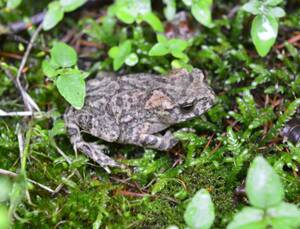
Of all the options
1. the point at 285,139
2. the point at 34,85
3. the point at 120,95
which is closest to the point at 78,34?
the point at 34,85

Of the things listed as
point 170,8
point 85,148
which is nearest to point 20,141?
point 85,148

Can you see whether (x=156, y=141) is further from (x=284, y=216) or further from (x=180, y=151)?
(x=284, y=216)

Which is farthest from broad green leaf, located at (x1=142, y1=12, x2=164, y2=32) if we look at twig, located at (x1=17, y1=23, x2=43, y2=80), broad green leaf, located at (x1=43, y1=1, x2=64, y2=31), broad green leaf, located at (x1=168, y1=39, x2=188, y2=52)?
twig, located at (x1=17, y1=23, x2=43, y2=80)

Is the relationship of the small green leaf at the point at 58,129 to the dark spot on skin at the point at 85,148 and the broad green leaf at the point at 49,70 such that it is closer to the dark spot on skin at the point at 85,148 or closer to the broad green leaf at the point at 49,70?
the dark spot on skin at the point at 85,148

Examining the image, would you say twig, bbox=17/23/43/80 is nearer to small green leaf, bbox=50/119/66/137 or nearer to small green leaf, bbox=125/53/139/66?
small green leaf, bbox=50/119/66/137

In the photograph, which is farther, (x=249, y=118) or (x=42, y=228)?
(x=249, y=118)

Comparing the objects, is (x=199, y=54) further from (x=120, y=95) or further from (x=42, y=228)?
(x=42, y=228)
